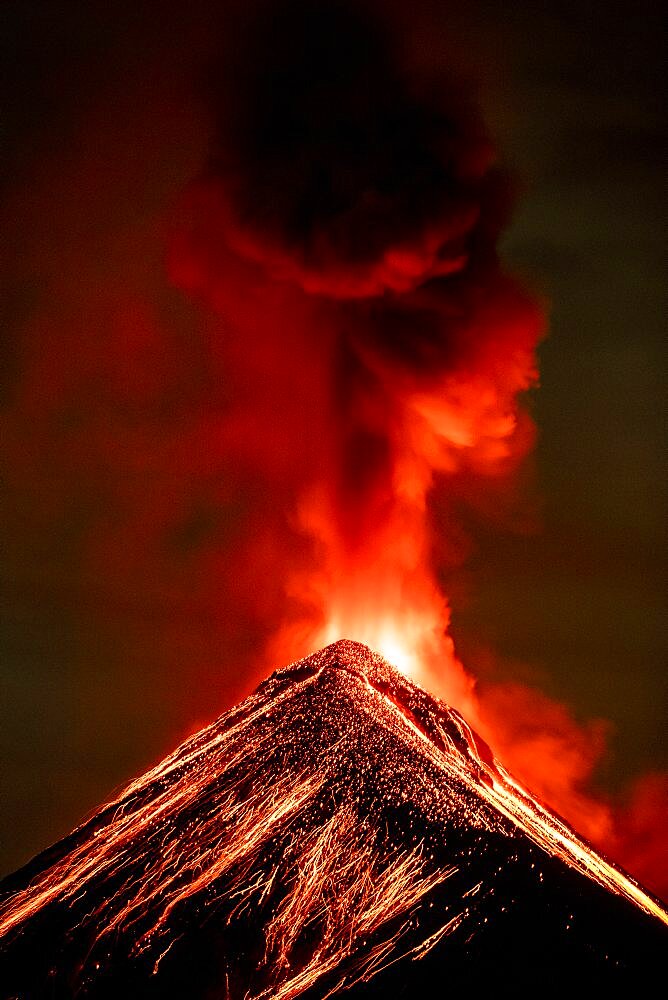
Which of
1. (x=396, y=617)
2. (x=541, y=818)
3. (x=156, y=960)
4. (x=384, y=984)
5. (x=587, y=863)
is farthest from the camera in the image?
(x=396, y=617)

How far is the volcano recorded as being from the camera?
7.71 m

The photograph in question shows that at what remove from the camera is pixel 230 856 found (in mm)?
9320

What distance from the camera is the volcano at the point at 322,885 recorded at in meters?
7.71

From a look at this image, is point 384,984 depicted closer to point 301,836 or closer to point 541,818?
point 301,836

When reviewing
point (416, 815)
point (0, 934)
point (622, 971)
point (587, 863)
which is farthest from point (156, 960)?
point (587, 863)

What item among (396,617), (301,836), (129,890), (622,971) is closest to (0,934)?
(129,890)

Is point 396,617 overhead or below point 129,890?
overhead

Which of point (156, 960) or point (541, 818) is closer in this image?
point (156, 960)

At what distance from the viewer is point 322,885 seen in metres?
Answer: 8.77

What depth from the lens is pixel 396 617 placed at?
16.7 metres

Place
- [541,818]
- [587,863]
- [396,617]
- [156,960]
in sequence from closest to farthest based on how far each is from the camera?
[156,960], [587,863], [541,818], [396,617]

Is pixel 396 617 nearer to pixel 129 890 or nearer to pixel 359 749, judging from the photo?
pixel 359 749

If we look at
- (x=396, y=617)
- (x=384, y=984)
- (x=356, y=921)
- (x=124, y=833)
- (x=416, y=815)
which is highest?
(x=396, y=617)

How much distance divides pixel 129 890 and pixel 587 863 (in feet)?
16.2
